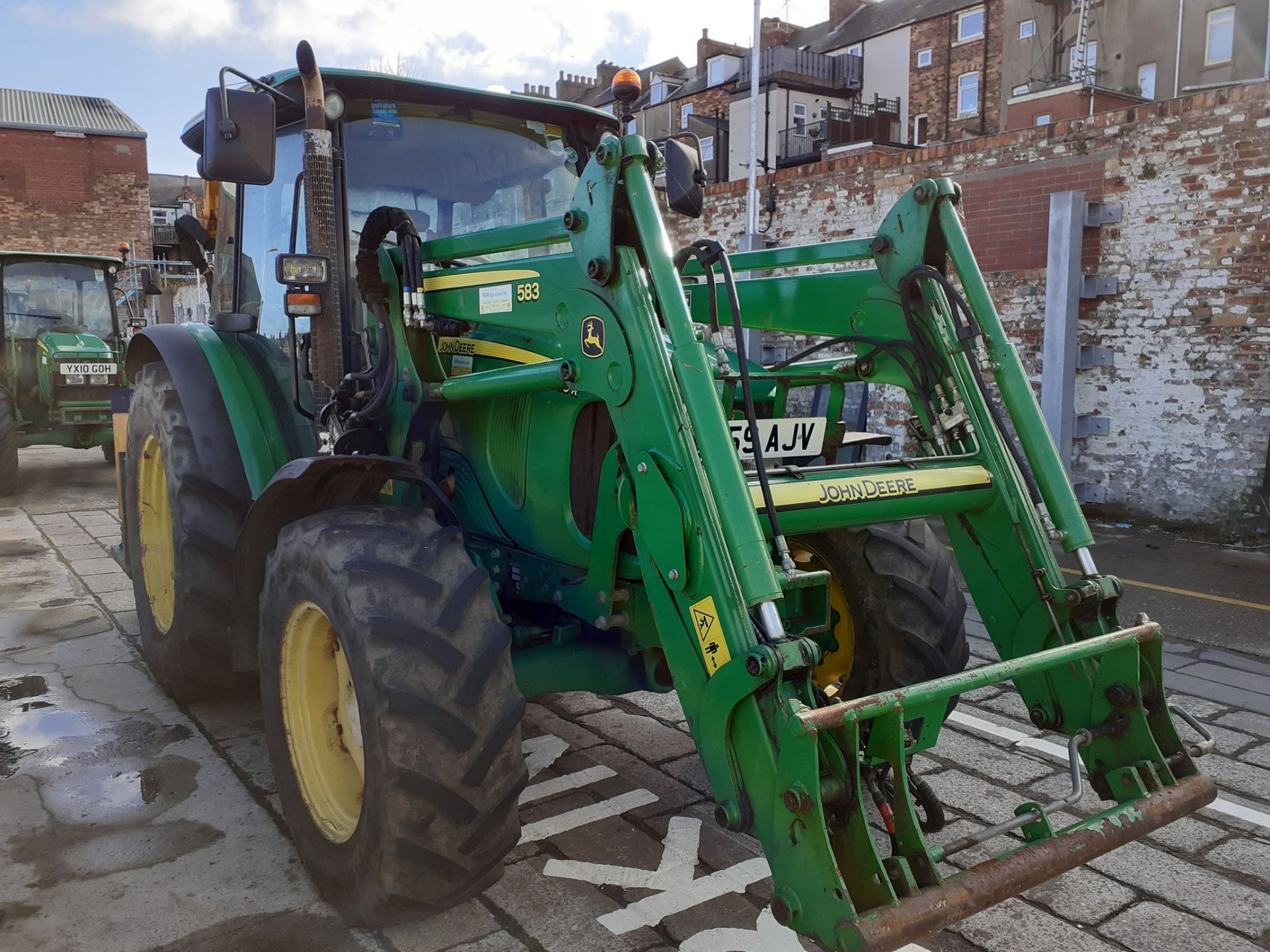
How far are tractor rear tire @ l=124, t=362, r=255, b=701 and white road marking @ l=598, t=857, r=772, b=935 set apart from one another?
2.05 meters

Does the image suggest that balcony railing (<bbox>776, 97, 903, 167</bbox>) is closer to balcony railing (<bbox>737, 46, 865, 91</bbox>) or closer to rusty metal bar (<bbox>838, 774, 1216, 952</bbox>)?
balcony railing (<bbox>737, 46, 865, 91</bbox>)

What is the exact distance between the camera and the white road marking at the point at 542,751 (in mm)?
3748

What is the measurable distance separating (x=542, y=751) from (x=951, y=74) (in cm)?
3722

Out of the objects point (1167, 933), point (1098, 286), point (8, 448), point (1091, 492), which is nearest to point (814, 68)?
point (1098, 286)

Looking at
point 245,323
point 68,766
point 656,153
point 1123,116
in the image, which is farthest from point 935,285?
point 1123,116

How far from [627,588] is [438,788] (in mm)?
807

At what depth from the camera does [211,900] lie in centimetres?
287

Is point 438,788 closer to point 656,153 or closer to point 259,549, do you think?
point 259,549

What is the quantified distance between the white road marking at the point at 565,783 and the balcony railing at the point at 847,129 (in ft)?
98.3

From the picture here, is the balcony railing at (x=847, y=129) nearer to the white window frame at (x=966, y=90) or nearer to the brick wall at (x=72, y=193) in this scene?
the white window frame at (x=966, y=90)

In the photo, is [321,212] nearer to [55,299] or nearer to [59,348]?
[59,348]

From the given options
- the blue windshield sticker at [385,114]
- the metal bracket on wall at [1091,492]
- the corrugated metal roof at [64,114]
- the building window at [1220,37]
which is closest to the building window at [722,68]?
the building window at [1220,37]

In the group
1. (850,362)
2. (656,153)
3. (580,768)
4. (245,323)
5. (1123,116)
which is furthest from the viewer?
(1123,116)

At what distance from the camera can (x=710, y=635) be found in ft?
7.77
